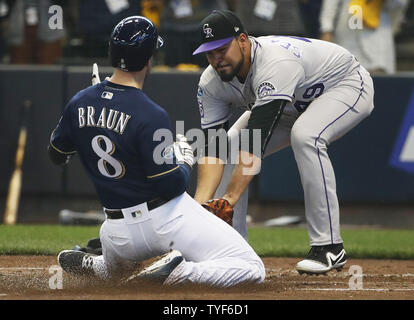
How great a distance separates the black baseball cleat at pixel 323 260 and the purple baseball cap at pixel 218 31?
57.2 inches

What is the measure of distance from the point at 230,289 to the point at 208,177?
1.00 m

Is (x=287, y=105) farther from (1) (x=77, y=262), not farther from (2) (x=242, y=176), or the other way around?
(1) (x=77, y=262)

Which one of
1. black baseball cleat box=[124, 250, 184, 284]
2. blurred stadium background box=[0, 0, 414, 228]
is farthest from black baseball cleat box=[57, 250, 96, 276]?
blurred stadium background box=[0, 0, 414, 228]

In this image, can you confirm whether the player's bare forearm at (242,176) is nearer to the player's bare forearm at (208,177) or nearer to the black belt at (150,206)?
the player's bare forearm at (208,177)

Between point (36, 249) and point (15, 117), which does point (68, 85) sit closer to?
point (15, 117)

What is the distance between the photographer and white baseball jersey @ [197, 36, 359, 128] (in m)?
5.45

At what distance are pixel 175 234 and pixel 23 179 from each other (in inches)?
230

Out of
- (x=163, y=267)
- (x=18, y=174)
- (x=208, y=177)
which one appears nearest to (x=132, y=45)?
(x=163, y=267)

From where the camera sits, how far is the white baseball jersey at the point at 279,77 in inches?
215

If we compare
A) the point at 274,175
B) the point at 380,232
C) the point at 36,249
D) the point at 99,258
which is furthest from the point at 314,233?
the point at 274,175

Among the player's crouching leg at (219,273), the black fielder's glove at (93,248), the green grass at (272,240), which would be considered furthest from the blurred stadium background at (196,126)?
the player's crouching leg at (219,273)

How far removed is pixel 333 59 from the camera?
5961mm

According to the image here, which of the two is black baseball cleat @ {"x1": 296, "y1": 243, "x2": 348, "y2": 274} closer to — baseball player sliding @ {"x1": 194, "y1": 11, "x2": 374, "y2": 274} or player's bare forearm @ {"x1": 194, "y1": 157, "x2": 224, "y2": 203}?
baseball player sliding @ {"x1": 194, "y1": 11, "x2": 374, "y2": 274}

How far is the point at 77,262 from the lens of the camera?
17.4 feet
